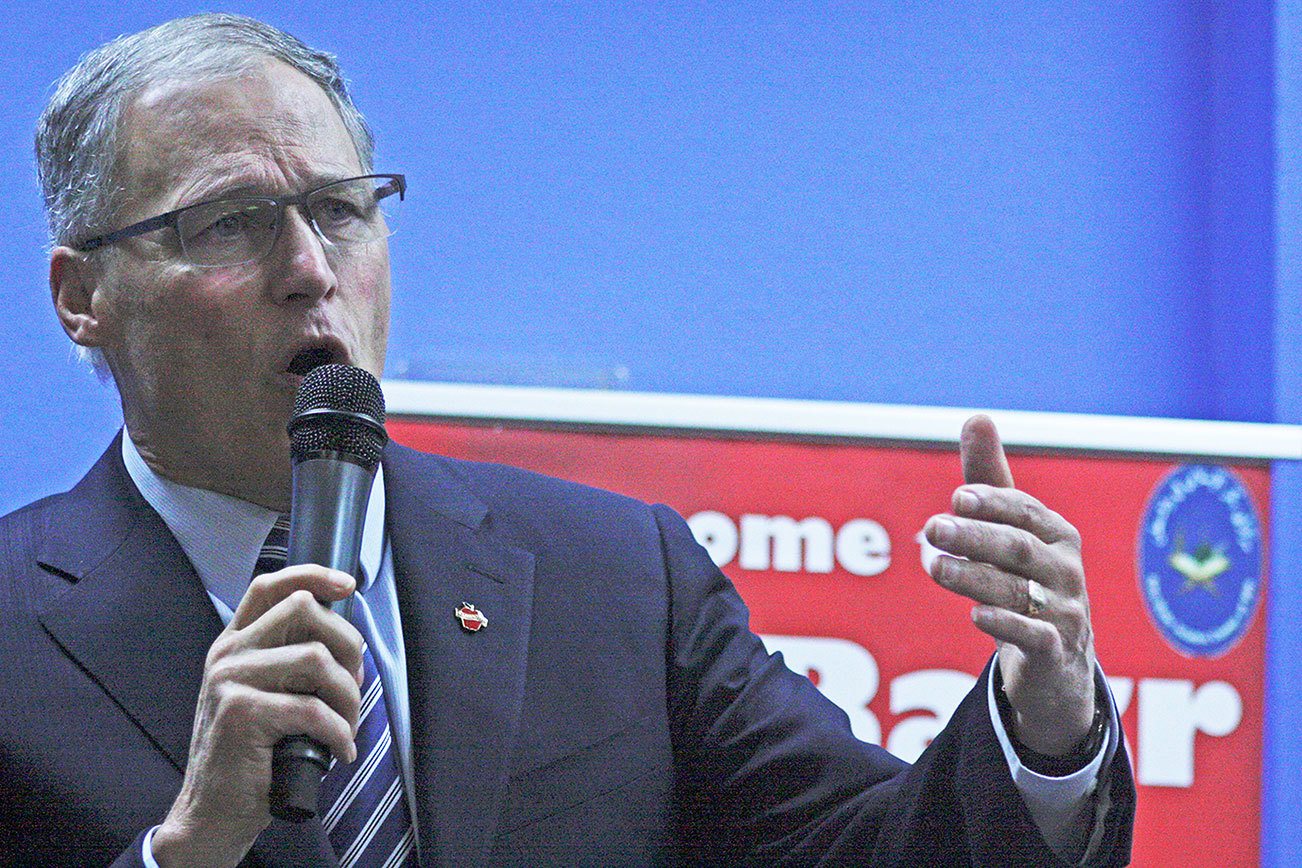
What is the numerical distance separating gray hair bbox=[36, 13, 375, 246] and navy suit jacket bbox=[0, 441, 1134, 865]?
0.31m

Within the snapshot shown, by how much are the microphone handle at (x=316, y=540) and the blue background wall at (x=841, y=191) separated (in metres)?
1.73

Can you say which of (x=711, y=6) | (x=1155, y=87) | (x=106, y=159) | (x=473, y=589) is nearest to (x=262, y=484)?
(x=473, y=589)

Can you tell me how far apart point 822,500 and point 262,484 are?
1.06 m

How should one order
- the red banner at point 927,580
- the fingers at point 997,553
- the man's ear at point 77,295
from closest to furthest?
the fingers at point 997,553 → the man's ear at point 77,295 → the red banner at point 927,580

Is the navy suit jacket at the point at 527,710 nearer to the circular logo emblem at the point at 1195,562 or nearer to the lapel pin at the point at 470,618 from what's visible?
the lapel pin at the point at 470,618

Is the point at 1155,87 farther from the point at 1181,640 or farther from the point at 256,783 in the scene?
the point at 256,783

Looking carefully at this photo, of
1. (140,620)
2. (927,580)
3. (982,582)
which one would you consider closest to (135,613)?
(140,620)

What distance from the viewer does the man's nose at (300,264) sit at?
61.1 inches

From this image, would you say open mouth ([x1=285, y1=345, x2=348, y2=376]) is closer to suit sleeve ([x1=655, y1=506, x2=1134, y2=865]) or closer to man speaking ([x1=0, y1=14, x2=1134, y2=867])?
man speaking ([x1=0, y1=14, x2=1134, y2=867])

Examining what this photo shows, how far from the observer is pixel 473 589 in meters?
1.68

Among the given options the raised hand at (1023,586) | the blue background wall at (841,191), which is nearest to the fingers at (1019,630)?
the raised hand at (1023,586)

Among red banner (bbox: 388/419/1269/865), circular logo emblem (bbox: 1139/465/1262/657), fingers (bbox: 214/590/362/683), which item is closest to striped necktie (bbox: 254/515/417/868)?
fingers (bbox: 214/590/362/683)

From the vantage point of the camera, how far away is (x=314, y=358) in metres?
1.54

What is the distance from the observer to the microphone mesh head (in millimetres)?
1262
